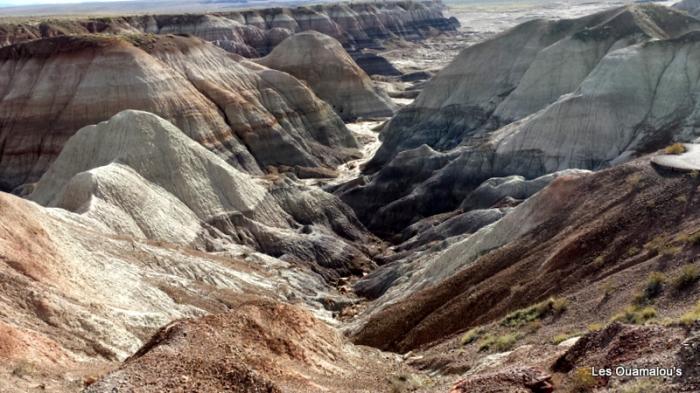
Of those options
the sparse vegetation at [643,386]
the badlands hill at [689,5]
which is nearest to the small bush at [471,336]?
the sparse vegetation at [643,386]

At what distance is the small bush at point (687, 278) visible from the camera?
1770 centimetres

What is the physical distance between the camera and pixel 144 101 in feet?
193

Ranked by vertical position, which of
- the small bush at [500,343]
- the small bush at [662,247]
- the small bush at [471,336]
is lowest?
the small bush at [471,336]

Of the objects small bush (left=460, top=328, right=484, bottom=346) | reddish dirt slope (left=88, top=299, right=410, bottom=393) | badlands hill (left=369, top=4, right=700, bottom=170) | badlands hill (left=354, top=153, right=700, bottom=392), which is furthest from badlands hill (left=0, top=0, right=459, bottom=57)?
small bush (left=460, top=328, right=484, bottom=346)

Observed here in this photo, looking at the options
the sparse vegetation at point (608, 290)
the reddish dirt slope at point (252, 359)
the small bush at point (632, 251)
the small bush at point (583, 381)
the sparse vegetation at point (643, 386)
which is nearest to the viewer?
the sparse vegetation at point (643, 386)

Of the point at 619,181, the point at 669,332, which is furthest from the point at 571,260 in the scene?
the point at 669,332

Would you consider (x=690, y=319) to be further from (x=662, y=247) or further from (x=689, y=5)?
(x=689, y=5)

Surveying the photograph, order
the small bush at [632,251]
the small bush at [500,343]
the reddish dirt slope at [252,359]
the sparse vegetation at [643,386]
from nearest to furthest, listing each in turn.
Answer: the sparse vegetation at [643,386] < the reddish dirt slope at [252,359] < the small bush at [500,343] < the small bush at [632,251]

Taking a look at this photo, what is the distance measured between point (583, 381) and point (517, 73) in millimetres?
55938

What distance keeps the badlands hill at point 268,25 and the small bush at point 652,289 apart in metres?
93.5

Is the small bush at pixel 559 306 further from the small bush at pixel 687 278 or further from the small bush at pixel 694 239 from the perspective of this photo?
the small bush at pixel 694 239

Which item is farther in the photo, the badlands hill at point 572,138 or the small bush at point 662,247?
the badlands hill at point 572,138

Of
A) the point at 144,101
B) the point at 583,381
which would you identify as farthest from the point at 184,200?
the point at 583,381

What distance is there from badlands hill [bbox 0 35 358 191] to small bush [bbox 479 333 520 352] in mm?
40354
